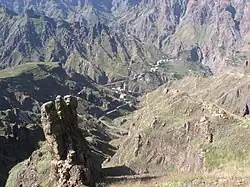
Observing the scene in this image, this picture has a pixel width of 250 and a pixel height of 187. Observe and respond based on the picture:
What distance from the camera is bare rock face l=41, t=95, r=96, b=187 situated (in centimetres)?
3869

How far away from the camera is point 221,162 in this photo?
58312mm

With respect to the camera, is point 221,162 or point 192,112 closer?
point 221,162

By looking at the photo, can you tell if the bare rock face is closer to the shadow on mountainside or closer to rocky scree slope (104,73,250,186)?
rocky scree slope (104,73,250,186)

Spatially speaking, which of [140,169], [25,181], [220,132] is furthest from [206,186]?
[140,169]

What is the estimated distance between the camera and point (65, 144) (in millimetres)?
50531

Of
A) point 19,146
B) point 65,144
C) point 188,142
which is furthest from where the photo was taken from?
point 19,146

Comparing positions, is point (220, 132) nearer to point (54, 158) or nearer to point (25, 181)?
point (25, 181)

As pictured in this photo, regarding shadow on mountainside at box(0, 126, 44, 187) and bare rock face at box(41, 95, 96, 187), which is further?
shadow on mountainside at box(0, 126, 44, 187)

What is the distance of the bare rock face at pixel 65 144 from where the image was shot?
38.7 metres

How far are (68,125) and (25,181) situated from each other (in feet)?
98.7

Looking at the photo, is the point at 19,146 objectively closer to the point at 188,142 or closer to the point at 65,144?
the point at 188,142

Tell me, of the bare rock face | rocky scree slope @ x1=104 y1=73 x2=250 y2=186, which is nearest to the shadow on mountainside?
rocky scree slope @ x1=104 y1=73 x2=250 y2=186

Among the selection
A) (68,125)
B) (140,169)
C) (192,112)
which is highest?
(68,125)

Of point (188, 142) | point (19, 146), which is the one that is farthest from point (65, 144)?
point (19, 146)
